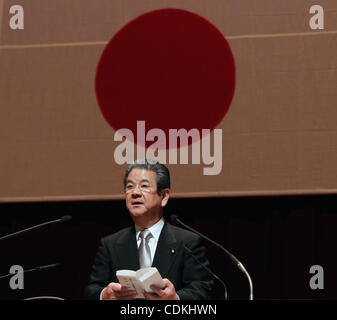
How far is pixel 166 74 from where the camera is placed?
348 cm

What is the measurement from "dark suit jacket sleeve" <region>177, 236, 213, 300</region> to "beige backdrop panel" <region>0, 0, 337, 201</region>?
724 millimetres

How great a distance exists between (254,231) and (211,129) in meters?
0.58

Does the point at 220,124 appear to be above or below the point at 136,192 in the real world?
above

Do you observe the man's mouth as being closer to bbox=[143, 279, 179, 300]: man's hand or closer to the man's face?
the man's face

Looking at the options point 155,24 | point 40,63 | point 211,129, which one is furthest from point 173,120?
point 40,63

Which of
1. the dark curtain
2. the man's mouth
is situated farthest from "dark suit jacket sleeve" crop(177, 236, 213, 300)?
the dark curtain

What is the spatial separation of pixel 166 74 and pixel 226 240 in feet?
2.96

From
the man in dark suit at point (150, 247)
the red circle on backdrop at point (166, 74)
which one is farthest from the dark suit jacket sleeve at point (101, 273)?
the red circle on backdrop at point (166, 74)

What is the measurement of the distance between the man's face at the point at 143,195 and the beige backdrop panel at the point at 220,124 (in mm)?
652

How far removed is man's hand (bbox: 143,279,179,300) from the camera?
2391 millimetres

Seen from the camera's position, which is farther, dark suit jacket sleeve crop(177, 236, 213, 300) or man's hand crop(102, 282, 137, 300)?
dark suit jacket sleeve crop(177, 236, 213, 300)

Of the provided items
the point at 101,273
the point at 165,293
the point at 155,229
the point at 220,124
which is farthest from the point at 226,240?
the point at 165,293

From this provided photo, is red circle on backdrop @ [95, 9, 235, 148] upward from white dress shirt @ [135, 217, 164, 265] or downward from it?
upward

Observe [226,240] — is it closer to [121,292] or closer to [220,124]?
[220,124]
